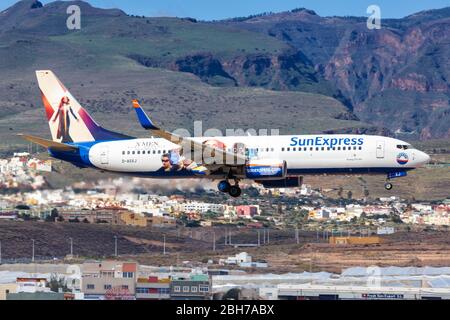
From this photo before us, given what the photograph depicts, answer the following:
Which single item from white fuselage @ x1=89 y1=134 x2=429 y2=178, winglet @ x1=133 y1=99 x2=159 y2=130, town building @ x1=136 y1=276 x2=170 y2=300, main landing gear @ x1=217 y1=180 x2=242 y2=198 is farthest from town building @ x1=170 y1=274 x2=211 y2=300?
winglet @ x1=133 y1=99 x2=159 y2=130

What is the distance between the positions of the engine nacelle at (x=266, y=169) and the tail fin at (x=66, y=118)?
496 inches

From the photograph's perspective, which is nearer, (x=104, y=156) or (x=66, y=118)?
(x=104, y=156)

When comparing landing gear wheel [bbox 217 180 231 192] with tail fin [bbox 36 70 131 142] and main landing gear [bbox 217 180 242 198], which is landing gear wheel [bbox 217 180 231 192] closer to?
main landing gear [bbox 217 180 242 198]

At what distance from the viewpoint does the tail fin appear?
3029 inches

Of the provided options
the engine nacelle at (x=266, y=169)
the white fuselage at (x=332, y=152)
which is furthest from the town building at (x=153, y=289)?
the engine nacelle at (x=266, y=169)

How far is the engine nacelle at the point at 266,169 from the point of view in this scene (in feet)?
217

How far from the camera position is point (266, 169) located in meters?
66.2

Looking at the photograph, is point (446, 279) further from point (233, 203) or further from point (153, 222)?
point (233, 203)

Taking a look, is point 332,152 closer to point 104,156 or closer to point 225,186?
point 225,186

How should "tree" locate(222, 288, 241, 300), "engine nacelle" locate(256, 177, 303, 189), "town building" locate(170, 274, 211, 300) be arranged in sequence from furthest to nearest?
"engine nacelle" locate(256, 177, 303, 189), "town building" locate(170, 274, 211, 300), "tree" locate(222, 288, 241, 300)

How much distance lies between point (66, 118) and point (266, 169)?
61.1 ft

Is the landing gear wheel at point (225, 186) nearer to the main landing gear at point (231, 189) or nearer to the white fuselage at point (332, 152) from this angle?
the main landing gear at point (231, 189)

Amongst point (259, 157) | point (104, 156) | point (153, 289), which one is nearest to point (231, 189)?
point (259, 157)

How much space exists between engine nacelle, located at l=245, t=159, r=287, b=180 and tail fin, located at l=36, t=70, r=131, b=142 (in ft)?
41.3
